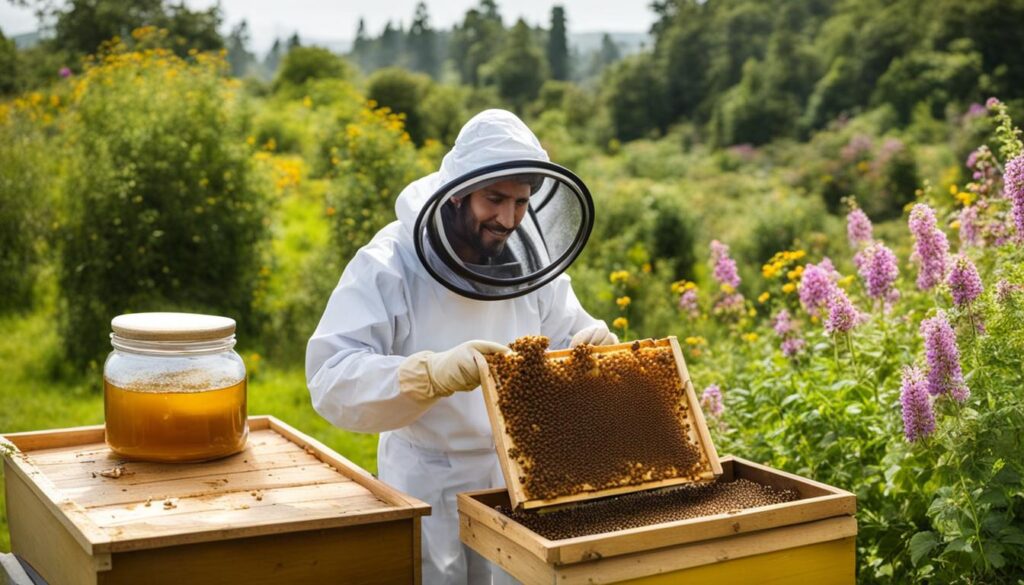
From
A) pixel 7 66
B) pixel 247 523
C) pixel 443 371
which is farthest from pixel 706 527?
pixel 7 66

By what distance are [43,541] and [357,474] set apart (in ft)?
2.87

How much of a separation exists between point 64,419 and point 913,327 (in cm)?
570

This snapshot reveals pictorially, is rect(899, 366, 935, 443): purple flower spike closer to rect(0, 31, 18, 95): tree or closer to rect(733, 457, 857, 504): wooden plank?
rect(733, 457, 857, 504): wooden plank

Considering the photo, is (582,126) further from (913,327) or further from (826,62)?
(913,327)

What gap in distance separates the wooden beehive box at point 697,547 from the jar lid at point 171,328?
35.4 inches

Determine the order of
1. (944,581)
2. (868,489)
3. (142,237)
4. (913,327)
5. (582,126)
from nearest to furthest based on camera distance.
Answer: (944,581) < (868,489) < (913,327) < (142,237) < (582,126)

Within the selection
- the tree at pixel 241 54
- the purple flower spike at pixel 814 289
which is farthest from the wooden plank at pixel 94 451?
Result: the tree at pixel 241 54

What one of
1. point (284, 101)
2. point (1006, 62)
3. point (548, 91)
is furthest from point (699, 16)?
point (284, 101)

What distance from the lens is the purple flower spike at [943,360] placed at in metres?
3.07

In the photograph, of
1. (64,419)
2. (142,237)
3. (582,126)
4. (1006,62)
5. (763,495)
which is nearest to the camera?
(763,495)

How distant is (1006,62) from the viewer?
19828 millimetres

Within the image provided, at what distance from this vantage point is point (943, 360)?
3.08 m

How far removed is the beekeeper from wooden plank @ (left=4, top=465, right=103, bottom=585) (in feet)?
2.55

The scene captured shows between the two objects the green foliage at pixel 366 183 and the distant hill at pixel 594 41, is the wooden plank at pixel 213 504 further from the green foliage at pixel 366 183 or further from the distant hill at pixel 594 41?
the distant hill at pixel 594 41
